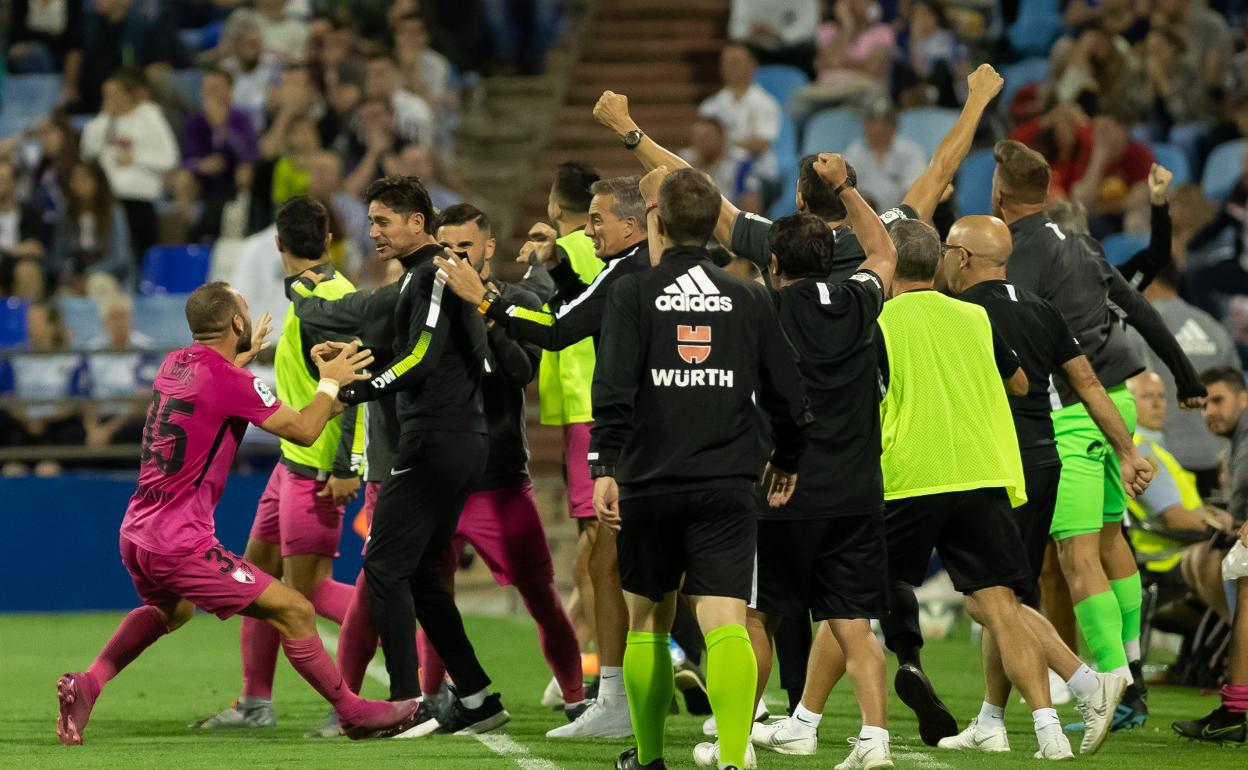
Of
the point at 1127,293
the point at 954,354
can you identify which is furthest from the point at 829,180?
the point at 1127,293

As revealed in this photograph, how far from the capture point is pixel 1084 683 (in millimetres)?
7797

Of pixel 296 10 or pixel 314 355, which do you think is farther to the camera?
pixel 296 10

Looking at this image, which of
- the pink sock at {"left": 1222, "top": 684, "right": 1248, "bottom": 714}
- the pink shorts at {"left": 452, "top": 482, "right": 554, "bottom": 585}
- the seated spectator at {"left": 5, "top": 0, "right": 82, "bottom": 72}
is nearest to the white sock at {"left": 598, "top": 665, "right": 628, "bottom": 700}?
the pink shorts at {"left": 452, "top": 482, "right": 554, "bottom": 585}

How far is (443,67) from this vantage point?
1978 cm

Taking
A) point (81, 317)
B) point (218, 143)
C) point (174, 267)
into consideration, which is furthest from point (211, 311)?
point (218, 143)

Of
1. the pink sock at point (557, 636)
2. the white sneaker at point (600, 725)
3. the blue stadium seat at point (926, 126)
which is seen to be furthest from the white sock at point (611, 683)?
the blue stadium seat at point (926, 126)

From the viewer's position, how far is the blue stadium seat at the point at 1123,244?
51.9ft

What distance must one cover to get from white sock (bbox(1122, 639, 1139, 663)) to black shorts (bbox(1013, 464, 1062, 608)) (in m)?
1.18

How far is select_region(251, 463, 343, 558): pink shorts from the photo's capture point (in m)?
9.01

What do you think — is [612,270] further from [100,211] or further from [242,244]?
[100,211]

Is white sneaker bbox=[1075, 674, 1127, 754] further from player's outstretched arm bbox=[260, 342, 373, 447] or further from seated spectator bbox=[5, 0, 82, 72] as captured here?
seated spectator bbox=[5, 0, 82, 72]

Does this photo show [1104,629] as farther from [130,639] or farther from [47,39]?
[47,39]

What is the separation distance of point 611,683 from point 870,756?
156cm

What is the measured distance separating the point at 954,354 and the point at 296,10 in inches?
545
